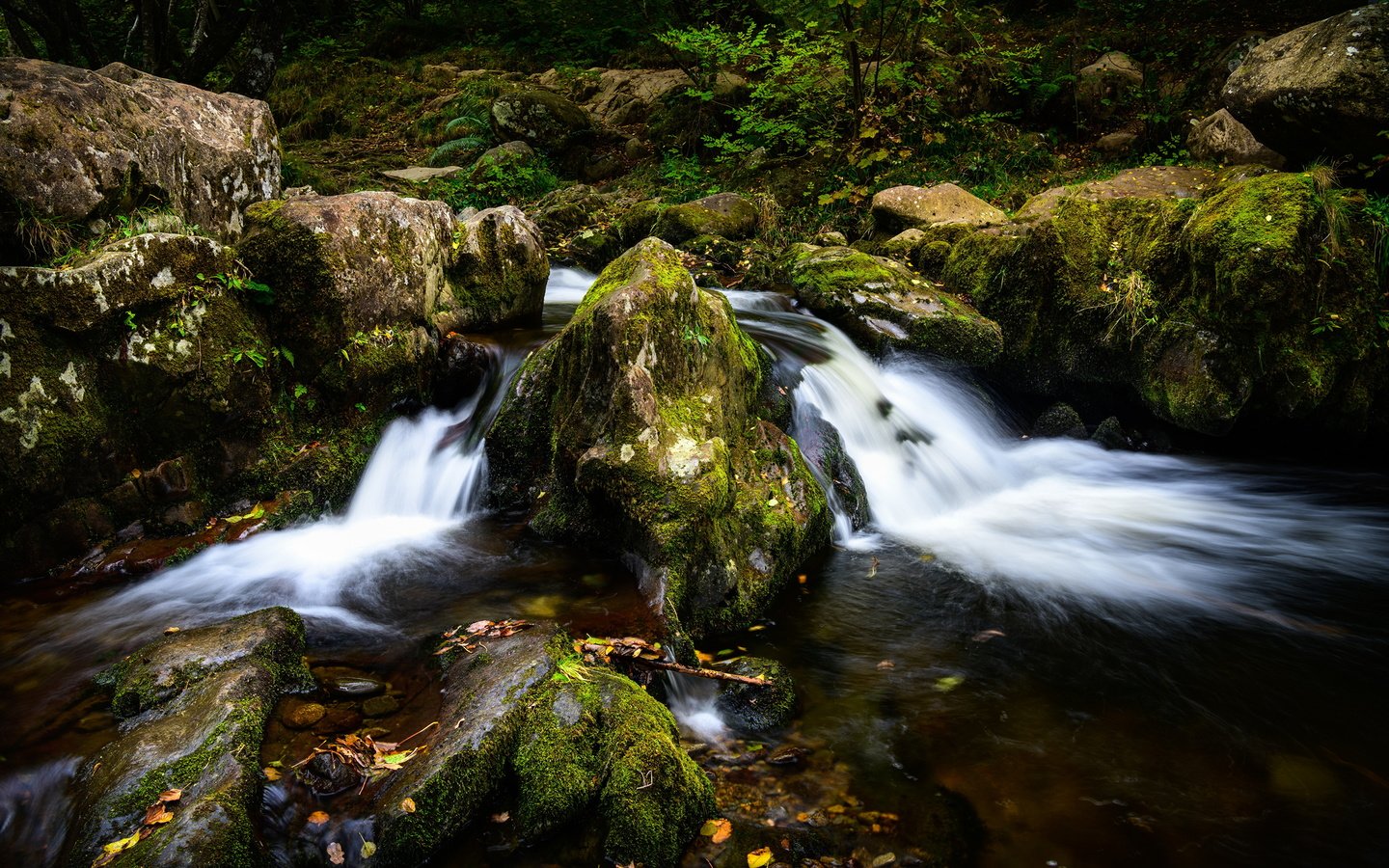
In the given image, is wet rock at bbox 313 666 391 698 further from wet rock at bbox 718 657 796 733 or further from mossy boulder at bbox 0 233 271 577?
mossy boulder at bbox 0 233 271 577

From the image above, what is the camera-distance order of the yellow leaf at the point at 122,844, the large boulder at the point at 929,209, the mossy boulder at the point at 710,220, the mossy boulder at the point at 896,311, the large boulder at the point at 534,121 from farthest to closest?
the large boulder at the point at 534,121 < the mossy boulder at the point at 710,220 < the large boulder at the point at 929,209 < the mossy boulder at the point at 896,311 < the yellow leaf at the point at 122,844

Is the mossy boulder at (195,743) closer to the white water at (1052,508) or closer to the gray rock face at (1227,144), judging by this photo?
the white water at (1052,508)

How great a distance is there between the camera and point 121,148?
4.75m

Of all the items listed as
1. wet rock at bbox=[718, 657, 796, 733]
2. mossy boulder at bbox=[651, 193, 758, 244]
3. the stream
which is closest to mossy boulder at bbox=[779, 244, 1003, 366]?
the stream

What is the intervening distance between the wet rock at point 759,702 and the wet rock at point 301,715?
1.91 m

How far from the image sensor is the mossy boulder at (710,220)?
1073 centimetres

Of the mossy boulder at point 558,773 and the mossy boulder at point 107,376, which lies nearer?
the mossy boulder at point 558,773

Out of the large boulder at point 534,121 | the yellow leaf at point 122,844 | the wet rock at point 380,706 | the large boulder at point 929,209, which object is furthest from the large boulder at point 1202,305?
the large boulder at point 534,121

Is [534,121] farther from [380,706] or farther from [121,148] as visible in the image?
[380,706]

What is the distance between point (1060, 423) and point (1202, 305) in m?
1.73

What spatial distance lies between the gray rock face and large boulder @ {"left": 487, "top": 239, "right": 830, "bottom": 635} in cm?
782

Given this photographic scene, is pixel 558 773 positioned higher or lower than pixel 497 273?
lower

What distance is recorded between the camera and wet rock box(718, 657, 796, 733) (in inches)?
144

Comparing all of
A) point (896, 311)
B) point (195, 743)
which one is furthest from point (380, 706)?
point (896, 311)
